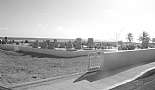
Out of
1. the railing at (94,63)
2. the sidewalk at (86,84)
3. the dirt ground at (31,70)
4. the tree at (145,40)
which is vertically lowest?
the sidewalk at (86,84)

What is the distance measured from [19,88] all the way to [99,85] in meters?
2.67

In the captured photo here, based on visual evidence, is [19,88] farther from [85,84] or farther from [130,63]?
[130,63]

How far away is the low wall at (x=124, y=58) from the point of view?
832 cm

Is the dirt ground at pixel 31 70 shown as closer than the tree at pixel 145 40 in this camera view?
Yes

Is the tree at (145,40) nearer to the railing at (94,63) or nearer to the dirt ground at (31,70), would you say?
the railing at (94,63)

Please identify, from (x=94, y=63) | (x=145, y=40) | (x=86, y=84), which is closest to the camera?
(x=86, y=84)

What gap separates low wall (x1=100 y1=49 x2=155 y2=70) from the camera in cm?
832

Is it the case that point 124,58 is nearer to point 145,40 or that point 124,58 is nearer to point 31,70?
point 31,70

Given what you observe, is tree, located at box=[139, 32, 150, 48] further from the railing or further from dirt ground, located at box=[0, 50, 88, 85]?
dirt ground, located at box=[0, 50, 88, 85]

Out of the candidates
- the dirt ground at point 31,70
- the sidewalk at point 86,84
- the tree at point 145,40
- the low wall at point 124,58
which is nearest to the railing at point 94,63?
the low wall at point 124,58

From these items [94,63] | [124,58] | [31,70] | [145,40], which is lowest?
[31,70]

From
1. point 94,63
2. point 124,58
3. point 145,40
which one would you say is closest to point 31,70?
point 94,63

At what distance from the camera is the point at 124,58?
960 cm

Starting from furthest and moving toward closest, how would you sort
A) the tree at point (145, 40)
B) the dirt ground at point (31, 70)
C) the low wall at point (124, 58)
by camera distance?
1. the tree at point (145, 40)
2. the low wall at point (124, 58)
3. the dirt ground at point (31, 70)
